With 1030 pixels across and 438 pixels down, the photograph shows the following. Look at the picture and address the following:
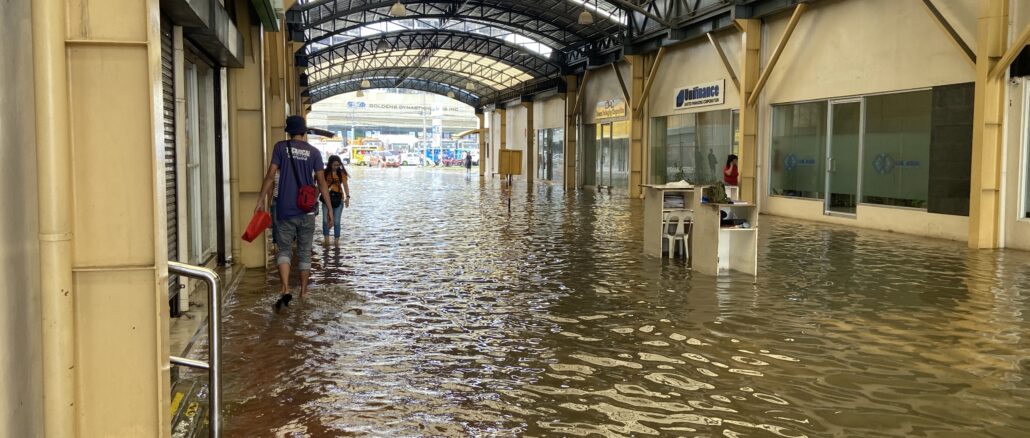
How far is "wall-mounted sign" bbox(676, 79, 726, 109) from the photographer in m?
22.6

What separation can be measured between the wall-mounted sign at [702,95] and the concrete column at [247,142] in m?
15.0

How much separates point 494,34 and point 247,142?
94.6ft

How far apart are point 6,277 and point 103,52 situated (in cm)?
97

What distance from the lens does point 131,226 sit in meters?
3.39

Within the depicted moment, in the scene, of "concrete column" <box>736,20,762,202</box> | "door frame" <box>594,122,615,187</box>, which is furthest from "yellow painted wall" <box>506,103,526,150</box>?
"concrete column" <box>736,20,762,202</box>

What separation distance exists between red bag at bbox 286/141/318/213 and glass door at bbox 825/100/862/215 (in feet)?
41.8

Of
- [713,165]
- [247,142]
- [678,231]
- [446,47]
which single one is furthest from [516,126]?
[247,142]

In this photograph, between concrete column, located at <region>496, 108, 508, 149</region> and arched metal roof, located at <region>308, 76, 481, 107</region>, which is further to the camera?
arched metal roof, located at <region>308, 76, 481, 107</region>

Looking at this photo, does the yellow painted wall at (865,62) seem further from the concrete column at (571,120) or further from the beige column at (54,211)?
the concrete column at (571,120)

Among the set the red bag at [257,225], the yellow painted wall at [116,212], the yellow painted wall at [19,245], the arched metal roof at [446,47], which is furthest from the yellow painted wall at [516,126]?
the yellow painted wall at [19,245]

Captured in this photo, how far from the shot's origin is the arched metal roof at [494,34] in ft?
78.7

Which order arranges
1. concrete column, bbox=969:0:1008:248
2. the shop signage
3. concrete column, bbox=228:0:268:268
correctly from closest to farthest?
concrete column, bbox=228:0:268:268
concrete column, bbox=969:0:1008:248
the shop signage

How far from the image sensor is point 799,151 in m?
19.1

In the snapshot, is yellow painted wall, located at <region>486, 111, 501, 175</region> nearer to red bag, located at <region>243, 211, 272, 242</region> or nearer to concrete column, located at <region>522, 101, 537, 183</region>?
concrete column, located at <region>522, 101, 537, 183</region>
